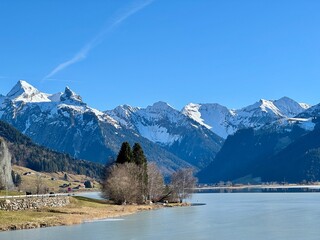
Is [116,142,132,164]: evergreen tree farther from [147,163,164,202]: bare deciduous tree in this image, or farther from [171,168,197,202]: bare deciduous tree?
[171,168,197,202]: bare deciduous tree

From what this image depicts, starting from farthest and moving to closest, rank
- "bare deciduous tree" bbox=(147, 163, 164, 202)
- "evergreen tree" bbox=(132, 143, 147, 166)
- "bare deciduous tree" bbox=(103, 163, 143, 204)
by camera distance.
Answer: "bare deciduous tree" bbox=(147, 163, 164, 202) → "evergreen tree" bbox=(132, 143, 147, 166) → "bare deciduous tree" bbox=(103, 163, 143, 204)

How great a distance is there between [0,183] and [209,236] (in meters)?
113

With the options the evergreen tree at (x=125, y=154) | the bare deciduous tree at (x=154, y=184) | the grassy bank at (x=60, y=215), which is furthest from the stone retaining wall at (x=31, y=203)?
the bare deciduous tree at (x=154, y=184)

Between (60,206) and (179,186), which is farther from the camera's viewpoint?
(179,186)

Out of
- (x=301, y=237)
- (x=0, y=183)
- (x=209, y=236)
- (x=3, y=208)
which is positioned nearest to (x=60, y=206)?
(x=3, y=208)

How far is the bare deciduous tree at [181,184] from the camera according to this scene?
587ft

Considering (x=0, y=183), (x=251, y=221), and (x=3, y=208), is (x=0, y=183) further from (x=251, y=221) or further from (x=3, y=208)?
(x=251, y=221)

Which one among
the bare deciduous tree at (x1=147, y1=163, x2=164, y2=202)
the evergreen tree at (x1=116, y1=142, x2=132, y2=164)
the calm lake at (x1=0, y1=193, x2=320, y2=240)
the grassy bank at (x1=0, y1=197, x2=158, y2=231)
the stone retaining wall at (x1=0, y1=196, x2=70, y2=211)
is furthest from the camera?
the bare deciduous tree at (x1=147, y1=163, x2=164, y2=202)

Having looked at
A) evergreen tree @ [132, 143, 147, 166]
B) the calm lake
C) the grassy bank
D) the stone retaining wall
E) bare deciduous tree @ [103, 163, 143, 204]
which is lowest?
the calm lake

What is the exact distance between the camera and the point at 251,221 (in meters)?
97.5

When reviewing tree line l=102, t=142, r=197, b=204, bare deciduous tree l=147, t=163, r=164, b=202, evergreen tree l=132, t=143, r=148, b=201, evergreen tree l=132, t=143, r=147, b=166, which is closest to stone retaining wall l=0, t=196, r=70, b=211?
tree line l=102, t=142, r=197, b=204

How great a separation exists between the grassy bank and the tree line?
1227 cm

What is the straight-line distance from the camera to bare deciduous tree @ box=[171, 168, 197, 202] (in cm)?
17900

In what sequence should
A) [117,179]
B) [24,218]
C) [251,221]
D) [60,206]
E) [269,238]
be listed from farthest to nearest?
[117,179], [60,206], [251,221], [24,218], [269,238]
